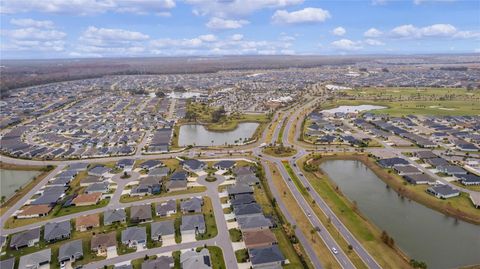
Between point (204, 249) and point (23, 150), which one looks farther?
point (23, 150)

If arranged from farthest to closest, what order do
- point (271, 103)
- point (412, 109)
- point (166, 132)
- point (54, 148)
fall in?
1. point (271, 103)
2. point (412, 109)
3. point (166, 132)
4. point (54, 148)

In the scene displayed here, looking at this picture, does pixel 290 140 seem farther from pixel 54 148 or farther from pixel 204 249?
pixel 54 148

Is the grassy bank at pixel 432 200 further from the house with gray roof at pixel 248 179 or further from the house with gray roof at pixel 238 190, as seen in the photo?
the house with gray roof at pixel 238 190

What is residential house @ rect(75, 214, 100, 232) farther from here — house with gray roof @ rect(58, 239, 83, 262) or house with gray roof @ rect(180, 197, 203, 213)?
house with gray roof @ rect(180, 197, 203, 213)

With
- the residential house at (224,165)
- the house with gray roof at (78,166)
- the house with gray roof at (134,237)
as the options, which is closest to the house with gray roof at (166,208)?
the house with gray roof at (134,237)

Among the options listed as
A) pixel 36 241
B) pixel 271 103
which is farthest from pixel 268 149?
pixel 271 103

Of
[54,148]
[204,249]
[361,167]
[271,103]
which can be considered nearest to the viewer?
[204,249]
